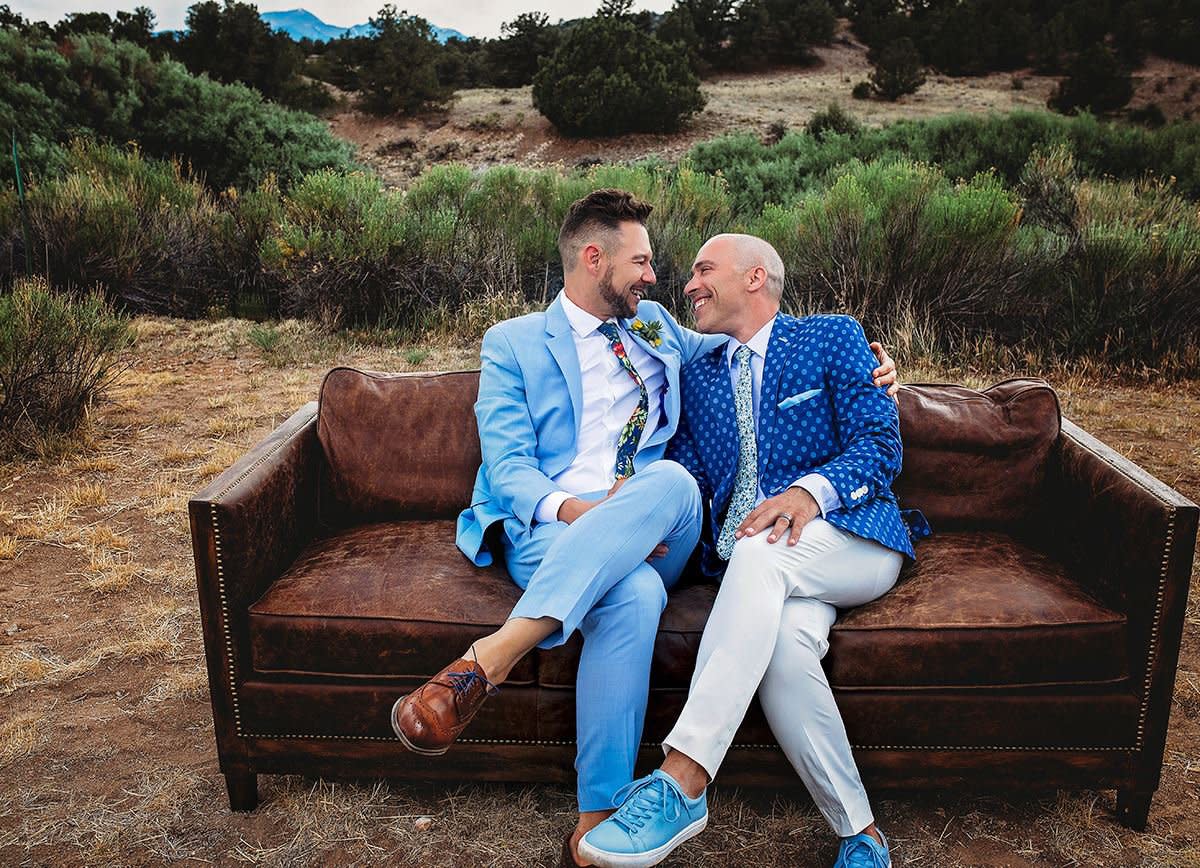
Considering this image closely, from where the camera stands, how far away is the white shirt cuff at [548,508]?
289cm

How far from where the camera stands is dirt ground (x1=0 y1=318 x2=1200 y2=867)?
8.55 ft

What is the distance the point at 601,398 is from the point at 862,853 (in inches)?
62.3

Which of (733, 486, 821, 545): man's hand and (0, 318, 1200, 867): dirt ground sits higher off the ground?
(733, 486, 821, 545): man's hand

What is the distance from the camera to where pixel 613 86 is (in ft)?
65.6

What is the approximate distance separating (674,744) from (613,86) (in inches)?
763

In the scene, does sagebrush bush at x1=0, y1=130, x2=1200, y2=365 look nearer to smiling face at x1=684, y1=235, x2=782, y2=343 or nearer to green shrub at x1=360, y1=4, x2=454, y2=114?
smiling face at x1=684, y1=235, x2=782, y2=343

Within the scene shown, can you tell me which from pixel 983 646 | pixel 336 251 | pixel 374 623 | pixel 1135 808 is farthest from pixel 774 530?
pixel 336 251

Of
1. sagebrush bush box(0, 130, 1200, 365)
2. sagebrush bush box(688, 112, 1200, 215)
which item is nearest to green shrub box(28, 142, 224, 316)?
sagebrush bush box(0, 130, 1200, 365)

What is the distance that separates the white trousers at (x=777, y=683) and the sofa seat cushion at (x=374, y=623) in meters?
0.52

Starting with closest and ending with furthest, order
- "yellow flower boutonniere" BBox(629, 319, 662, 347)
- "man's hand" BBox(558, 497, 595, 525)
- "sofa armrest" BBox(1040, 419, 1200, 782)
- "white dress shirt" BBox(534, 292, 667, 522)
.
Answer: "sofa armrest" BBox(1040, 419, 1200, 782)
"man's hand" BBox(558, 497, 595, 525)
"white dress shirt" BBox(534, 292, 667, 522)
"yellow flower boutonniere" BBox(629, 319, 662, 347)

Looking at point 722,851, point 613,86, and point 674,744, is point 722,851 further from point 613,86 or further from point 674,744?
point 613,86

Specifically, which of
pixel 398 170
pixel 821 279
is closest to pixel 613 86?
pixel 398 170

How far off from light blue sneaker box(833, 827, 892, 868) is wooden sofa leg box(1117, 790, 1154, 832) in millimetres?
776

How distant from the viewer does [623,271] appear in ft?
10.7
